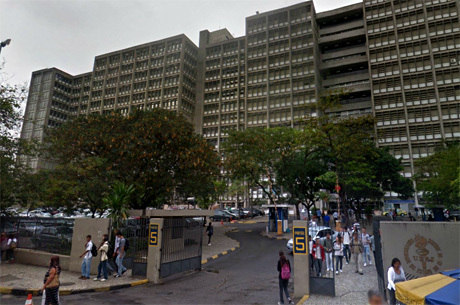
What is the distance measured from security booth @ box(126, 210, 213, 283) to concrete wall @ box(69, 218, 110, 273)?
1942 millimetres

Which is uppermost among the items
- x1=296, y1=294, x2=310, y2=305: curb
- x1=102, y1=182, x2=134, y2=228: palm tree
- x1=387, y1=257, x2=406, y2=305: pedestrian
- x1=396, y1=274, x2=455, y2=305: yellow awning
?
x1=102, y1=182, x2=134, y2=228: palm tree

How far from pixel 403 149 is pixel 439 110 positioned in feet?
29.4

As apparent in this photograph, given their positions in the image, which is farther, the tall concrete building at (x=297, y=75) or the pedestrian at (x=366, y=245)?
the tall concrete building at (x=297, y=75)

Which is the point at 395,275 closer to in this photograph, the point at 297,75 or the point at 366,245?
the point at 366,245

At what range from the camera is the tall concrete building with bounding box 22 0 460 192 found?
5347 cm

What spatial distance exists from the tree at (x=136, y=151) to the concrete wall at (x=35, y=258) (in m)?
5.78

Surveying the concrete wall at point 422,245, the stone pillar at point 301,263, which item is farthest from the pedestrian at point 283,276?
the concrete wall at point 422,245

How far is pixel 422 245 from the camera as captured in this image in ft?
28.0

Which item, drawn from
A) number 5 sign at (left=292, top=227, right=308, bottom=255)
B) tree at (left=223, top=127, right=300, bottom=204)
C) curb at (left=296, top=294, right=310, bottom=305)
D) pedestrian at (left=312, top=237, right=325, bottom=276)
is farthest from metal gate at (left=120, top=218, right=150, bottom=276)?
tree at (left=223, top=127, right=300, bottom=204)

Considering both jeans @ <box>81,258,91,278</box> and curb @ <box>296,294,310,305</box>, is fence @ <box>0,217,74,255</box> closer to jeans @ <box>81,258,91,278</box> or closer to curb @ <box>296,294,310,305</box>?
jeans @ <box>81,258,91,278</box>

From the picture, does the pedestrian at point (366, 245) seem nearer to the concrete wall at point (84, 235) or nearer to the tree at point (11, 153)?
the concrete wall at point (84, 235)

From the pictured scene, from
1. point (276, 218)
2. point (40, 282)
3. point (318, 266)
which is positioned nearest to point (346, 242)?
point (318, 266)

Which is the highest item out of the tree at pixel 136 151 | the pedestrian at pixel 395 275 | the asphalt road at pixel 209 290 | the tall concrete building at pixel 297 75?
the tall concrete building at pixel 297 75

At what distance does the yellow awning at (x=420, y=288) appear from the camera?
4.62 metres
